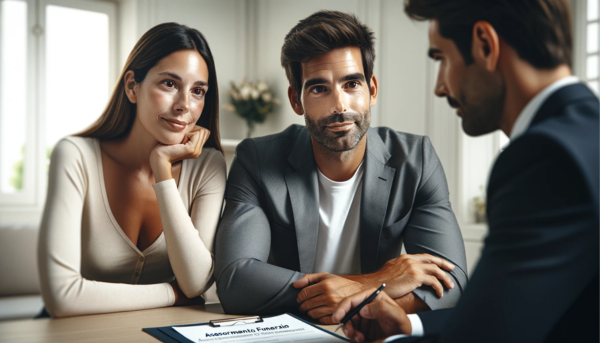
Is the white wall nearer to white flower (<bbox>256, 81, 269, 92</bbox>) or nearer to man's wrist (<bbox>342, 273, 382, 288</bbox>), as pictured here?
white flower (<bbox>256, 81, 269, 92</bbox>)

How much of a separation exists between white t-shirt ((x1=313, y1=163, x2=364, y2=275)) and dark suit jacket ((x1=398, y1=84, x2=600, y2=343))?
824mm

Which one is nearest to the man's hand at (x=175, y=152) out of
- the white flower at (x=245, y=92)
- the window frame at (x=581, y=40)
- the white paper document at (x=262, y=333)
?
the white paper document at (x=262, y=333)

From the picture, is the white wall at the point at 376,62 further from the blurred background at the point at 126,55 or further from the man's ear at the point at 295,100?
the man's ear at the point at 295,100

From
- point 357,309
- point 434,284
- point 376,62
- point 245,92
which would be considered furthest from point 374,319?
point 245,92

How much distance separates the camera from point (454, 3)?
0.65m

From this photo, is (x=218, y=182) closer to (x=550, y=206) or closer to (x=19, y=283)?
(x=19, y=283)

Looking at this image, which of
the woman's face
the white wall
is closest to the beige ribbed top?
the woman's face

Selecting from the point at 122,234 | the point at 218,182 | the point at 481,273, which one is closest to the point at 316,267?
the point at 218,182

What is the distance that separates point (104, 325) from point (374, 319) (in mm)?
516

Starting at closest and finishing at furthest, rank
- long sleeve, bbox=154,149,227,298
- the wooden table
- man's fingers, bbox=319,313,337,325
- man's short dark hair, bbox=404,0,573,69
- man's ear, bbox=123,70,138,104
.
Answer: man's short dark hair, bbox=404,0,573,69
the wooden table
man's fingers, bbox=319,313,337,325
long sleeve, bbox=154,149,227,298
man's ear, bbox=123,70,138,104

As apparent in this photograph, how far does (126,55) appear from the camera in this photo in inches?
106

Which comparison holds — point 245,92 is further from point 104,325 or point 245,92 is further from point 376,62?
point 104,325

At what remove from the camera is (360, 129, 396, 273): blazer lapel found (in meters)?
1.28

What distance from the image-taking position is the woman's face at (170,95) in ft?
4.08
